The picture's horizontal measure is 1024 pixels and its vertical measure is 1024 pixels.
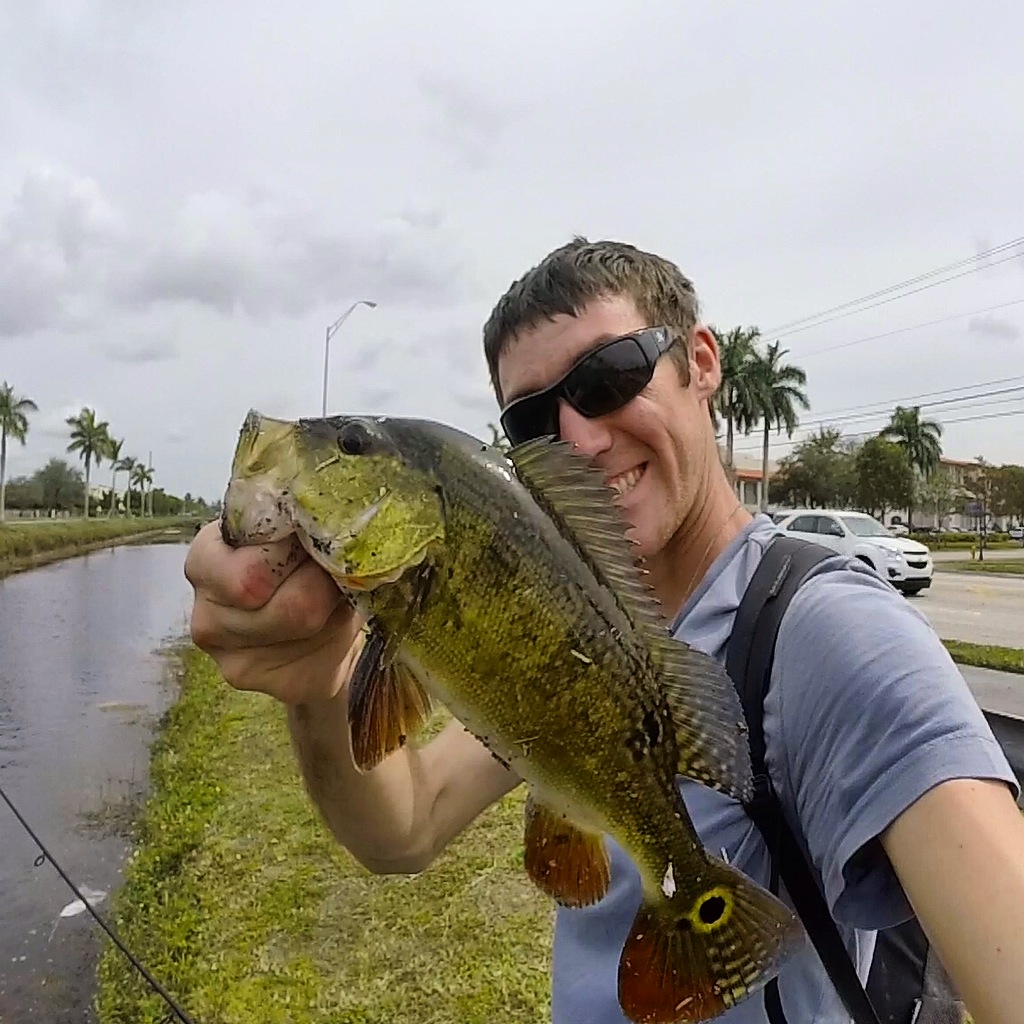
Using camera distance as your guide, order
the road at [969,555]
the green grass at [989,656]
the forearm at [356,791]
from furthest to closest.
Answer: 1. the road at [969,555]
2. the green grass at [989,656]
3. the forearm at [356,791]

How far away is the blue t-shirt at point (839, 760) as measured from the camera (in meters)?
1.36

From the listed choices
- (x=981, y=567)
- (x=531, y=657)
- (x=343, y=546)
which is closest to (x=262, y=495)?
(x=343, y=546)

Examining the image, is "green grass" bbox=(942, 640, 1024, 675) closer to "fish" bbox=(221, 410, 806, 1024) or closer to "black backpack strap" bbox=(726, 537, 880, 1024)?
"black backpack strap" bbox=(726, 537, 880, 1024)

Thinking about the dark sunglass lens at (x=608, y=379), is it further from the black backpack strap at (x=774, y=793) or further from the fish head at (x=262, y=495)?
the fish head at (x=262, y=495)

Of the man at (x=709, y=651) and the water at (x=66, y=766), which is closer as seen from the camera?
the man at (x=709, y=651)

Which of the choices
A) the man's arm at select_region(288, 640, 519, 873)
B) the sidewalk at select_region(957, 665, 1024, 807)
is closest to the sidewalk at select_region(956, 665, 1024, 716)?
the sidewalk at select_region(957, 665, 1024, 807)

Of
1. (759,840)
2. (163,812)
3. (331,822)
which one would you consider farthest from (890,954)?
(163,812)

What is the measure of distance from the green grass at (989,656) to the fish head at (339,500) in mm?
9835

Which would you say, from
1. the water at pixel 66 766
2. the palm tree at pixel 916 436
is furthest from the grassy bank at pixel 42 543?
the palm tree at pixel 916 436

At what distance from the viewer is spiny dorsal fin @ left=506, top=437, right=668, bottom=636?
5.38 feet

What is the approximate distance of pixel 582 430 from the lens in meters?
2.22

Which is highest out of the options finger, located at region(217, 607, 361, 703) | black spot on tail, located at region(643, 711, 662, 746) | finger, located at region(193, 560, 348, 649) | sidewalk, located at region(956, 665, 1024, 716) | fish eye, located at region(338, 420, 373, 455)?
fish eye, located at region(338, 420, 373, 455)

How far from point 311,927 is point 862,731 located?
16.3ft

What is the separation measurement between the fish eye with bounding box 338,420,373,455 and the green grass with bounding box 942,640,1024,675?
9.86 meters
